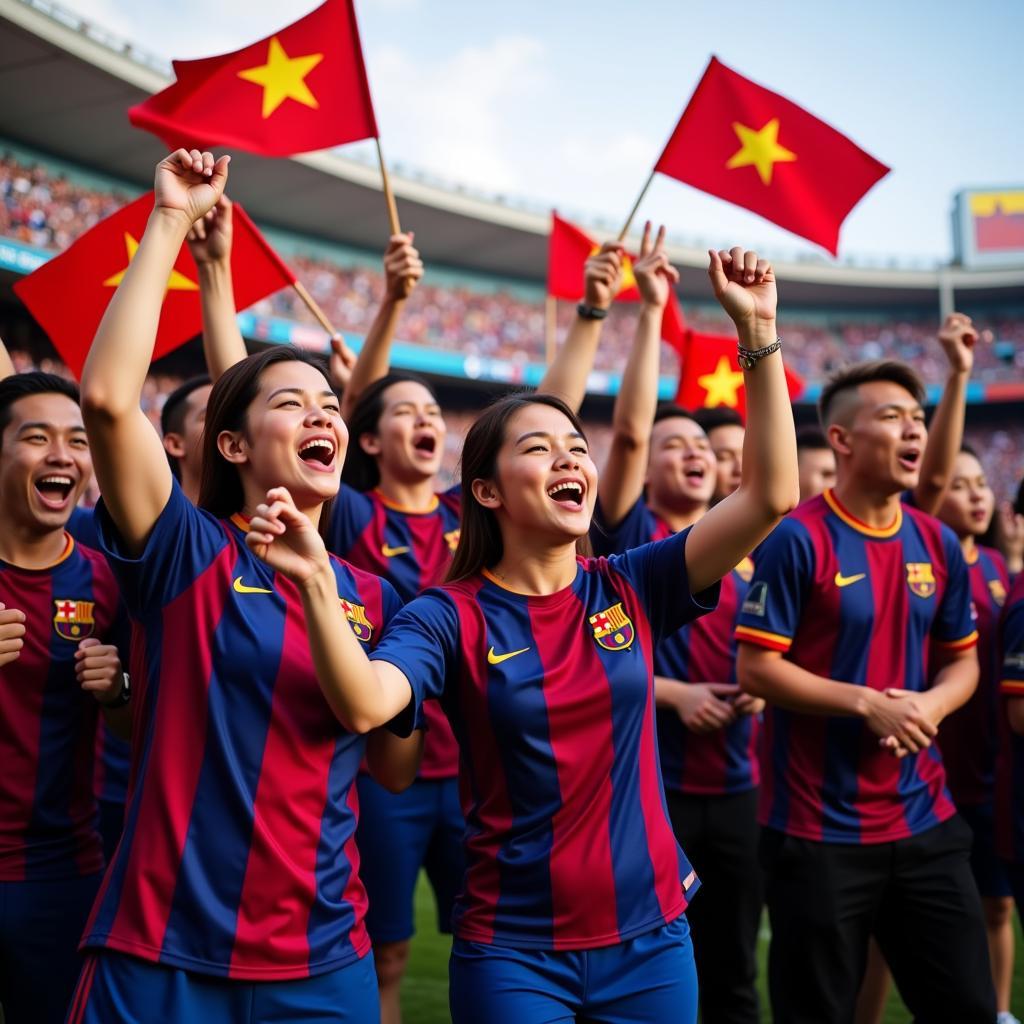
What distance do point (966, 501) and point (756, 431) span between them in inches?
120

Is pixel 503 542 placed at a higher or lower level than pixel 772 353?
lower

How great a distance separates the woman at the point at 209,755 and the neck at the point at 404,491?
5.60 ft

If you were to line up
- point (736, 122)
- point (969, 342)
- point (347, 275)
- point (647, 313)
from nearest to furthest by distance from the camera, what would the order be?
1. point (647, 313)
2. point (969, 342)
3. point (736, 122)
4. point (347, 275)

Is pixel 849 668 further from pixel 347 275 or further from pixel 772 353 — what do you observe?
pixel 347 275

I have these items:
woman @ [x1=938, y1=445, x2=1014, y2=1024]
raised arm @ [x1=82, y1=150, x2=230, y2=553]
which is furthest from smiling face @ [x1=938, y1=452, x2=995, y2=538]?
raised arm @ [x1=82, y1=150, x2=230, y2=553]

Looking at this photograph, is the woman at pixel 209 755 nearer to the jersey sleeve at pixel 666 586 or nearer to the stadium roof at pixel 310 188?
the jersey sleeve at pixel 666 586

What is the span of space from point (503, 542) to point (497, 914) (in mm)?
891

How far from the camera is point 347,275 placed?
85.4ft

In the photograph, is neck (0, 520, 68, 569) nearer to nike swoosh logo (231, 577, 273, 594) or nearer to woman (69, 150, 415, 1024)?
woman (69, 150, 415, 1024)

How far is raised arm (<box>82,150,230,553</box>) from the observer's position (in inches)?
78.7

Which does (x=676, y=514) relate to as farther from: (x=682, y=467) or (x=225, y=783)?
(x=225, y=783)

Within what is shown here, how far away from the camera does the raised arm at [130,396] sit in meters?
2.00

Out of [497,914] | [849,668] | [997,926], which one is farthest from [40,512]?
[997,926]

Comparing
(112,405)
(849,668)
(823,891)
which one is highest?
(112,405)
